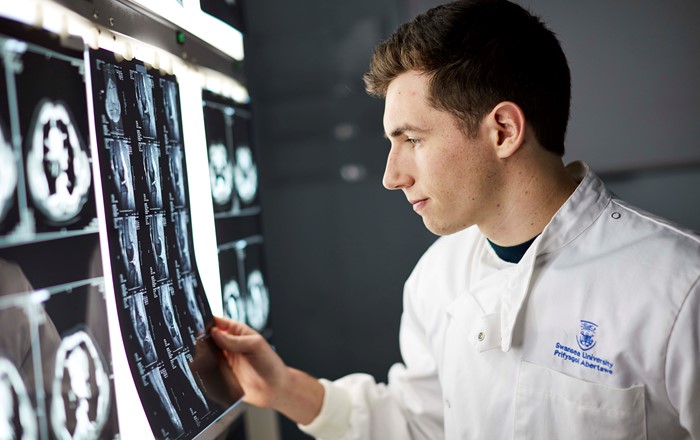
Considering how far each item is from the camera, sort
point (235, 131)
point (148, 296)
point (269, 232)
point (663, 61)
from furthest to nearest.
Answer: point (269, 232) → point (663, 61) → point (235, 131) → point (148, 296)

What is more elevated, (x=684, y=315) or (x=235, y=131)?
(x=235, y=131)

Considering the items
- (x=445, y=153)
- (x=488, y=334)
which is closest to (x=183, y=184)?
(x=445, y=153)

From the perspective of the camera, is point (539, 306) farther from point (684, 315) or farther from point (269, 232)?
point (269, 232)

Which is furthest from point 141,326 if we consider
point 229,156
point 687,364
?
point 687,364

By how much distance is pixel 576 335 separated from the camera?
1098 millimetres

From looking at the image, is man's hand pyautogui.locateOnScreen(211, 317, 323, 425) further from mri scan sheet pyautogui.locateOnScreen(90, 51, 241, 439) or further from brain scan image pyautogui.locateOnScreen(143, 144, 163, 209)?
brain scan image pyautogui.locateOnScreen(143, 144, 163, 209)

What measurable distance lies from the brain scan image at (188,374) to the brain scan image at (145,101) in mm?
362

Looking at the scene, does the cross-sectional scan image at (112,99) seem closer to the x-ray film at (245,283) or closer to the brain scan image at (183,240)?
the brain scan image at (183,240)

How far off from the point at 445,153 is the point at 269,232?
0.94 metres

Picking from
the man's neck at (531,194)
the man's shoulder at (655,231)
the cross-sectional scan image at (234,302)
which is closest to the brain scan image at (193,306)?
the cross-sectional scan image at (234,302)

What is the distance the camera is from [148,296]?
0.97m

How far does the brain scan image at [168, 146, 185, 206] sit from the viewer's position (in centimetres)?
108

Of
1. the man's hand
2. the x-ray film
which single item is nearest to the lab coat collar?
the man's hand

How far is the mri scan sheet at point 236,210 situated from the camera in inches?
50.9
